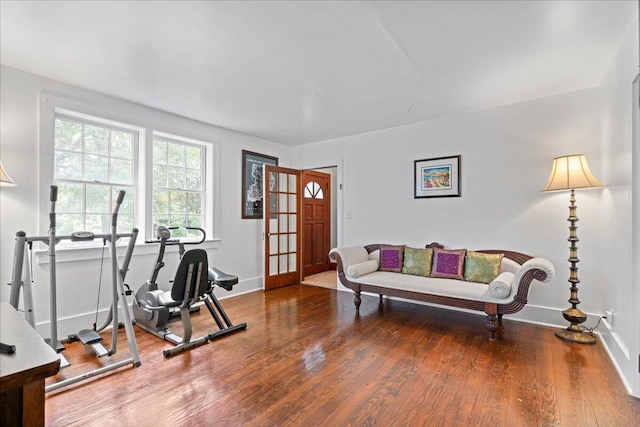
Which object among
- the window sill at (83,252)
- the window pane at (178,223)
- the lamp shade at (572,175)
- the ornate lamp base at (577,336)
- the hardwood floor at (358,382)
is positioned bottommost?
the hardwood floor at (358,382)

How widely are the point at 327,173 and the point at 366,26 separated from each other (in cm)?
450

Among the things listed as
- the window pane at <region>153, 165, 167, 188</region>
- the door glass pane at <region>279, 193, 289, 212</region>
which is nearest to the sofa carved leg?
the door glass pane at <region>279, 193, 289, 212</region>

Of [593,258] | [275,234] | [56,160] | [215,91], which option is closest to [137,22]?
[215,91]

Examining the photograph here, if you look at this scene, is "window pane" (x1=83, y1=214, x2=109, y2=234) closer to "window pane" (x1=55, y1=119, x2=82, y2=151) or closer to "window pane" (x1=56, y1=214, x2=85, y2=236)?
"window pane" (x1=56, y1=214, x2=85, y2=236)

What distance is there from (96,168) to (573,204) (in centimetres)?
479

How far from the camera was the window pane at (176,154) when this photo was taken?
3.88m

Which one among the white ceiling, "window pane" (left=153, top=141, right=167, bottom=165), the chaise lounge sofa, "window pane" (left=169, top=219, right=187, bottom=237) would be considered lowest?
the chaise lounge sofa

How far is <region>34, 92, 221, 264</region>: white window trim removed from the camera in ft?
9.05

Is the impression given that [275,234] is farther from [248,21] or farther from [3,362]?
[3,362]

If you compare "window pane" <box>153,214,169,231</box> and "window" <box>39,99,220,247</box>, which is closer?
"window" <box>39,99,220,247</box>

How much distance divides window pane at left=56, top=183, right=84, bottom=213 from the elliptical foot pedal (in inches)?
47.0

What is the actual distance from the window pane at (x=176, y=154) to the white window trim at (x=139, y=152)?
0.12 meters

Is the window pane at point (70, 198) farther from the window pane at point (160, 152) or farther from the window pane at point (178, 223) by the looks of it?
the window pane at point (178, 223)

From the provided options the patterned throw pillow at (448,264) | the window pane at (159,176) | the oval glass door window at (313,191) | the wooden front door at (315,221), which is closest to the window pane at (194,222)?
the window pane at (159,176)
